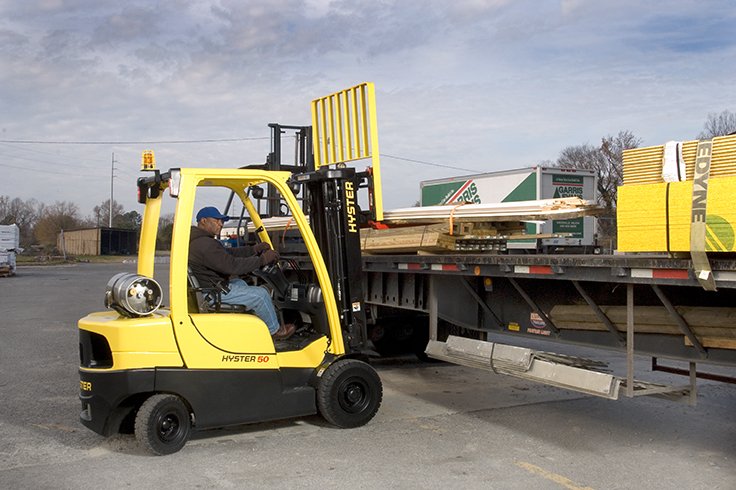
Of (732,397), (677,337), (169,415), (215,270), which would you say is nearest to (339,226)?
(215,270)

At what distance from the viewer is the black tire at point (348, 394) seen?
6348 mm

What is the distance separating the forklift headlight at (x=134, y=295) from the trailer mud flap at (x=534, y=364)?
9.16ft

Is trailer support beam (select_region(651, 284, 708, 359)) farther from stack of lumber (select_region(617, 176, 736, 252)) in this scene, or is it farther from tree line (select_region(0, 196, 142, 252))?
tree line (select_region(0, 196, 142, 252))

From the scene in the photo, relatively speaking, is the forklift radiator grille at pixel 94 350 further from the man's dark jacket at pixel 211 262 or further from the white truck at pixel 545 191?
the white truck at pixel 545 191

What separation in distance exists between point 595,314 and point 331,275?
229 centimetres

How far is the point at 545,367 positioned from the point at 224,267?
2.73 m

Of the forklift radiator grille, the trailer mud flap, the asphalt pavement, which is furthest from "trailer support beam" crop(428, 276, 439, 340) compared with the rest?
the forklift radiator grille

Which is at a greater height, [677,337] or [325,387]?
[677,337]

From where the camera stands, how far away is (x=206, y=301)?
618 cm

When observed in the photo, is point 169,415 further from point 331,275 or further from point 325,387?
point 331,275

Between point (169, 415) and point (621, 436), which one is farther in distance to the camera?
point (621, 436)

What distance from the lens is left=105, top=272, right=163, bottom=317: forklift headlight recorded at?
5.68 metres

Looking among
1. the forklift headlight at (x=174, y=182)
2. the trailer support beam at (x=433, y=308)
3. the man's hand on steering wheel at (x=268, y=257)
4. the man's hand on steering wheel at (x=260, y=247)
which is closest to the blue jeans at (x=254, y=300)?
the man's hand on steering wheel at (x=268, y=257)

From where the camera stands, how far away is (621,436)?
21.0ft
